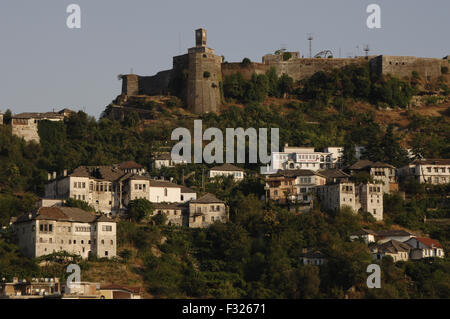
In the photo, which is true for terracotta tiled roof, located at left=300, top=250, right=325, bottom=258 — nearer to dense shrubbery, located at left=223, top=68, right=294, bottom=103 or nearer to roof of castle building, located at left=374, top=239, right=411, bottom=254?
roof of castle building, located at left=374, top=239, right=411, bottom=254

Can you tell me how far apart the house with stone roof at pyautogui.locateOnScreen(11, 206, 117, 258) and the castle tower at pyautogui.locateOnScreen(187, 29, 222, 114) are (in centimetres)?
3362

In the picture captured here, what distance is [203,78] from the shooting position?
129250mm

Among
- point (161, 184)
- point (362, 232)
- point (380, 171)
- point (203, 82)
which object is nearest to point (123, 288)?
point (161, 184)

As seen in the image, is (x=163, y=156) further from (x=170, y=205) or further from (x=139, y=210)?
(x=139, y=210)

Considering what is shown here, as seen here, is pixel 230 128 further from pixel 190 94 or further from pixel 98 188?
pixel 98 188

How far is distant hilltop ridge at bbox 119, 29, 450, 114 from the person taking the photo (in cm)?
12900

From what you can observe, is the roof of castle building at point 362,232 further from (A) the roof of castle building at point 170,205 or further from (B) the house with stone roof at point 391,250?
(A) the roof of castle building at point 170,205

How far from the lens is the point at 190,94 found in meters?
129

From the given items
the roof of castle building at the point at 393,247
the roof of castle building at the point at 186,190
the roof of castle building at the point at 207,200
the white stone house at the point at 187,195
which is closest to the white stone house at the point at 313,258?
the roof of castle building at the point at 393,247

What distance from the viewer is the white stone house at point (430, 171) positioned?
112875mm

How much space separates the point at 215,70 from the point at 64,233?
39754 millimetres

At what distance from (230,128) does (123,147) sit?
384 inches

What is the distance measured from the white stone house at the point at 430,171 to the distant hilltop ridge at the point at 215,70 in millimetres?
22621
